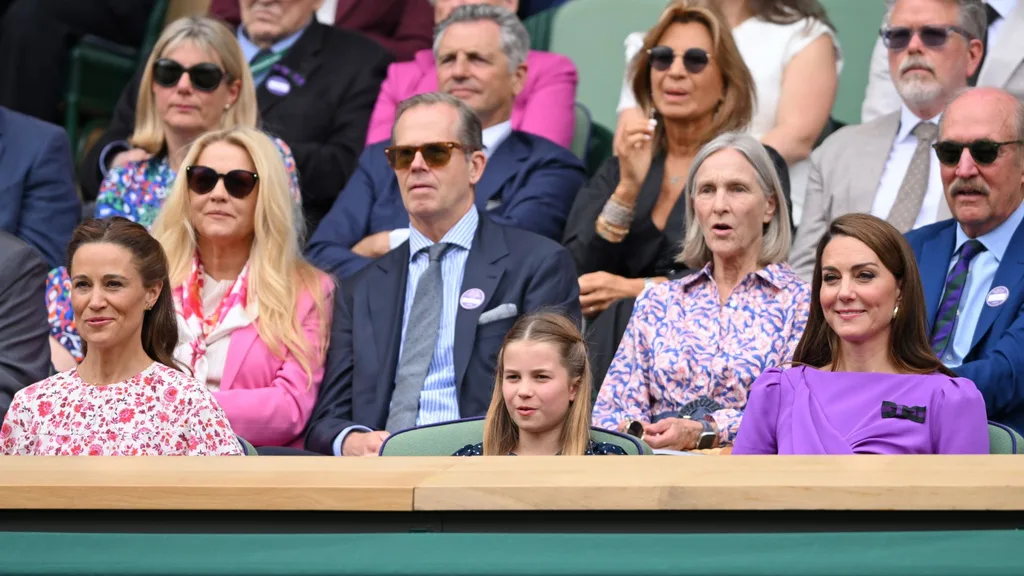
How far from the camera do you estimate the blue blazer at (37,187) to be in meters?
4.64

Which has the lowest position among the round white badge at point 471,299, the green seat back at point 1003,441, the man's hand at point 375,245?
the green seat back at point 1003,441

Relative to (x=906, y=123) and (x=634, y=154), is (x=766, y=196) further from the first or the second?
(x=906, y=123)

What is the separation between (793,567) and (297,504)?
2.40 feet

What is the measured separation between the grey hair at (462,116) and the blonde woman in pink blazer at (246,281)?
432 mm

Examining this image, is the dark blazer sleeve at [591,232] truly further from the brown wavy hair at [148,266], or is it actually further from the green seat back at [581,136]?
the brown wavy hair at [148,266]

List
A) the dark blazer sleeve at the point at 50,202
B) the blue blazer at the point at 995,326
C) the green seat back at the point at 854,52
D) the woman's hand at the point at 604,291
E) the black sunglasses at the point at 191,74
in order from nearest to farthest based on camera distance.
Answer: the blue blazer at the point at 995,326, the woman's hand at the point at 604,291, the dark blazer sleeve at the point at 50,202, the black sunglasses at the point at 191,74, the green seat back at the point at 854,52

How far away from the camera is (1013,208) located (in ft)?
13.2

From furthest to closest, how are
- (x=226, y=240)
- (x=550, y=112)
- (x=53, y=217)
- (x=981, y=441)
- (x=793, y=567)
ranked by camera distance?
(x=550, y=112) → (x=53, y=217) → (x=226, y=240) → (x=981, y=441) → (x=793, y=567)

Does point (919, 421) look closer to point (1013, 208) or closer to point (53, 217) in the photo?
point (1013, 208)

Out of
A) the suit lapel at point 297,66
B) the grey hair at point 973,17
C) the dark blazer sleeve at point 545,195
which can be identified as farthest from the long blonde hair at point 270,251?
the grey hair at point 973,17

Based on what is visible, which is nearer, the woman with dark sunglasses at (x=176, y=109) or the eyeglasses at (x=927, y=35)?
the eyeglasses at (x=927, y=35)

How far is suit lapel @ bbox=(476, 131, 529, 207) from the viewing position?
500cm

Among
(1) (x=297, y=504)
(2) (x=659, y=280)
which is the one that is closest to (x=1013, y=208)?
(2) (x=659, y=280)

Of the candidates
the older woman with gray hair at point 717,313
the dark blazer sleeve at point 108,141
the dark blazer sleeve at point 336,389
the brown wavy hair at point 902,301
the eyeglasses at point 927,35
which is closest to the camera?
the brown wavy hair at point 902,301
